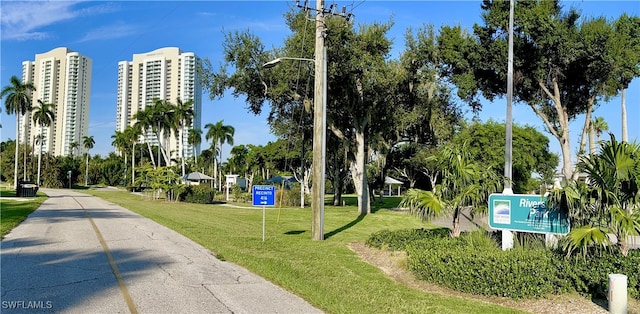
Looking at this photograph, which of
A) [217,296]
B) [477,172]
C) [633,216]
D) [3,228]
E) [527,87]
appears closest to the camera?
[217,296]

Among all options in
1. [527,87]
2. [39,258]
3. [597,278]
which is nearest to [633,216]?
[597,278]

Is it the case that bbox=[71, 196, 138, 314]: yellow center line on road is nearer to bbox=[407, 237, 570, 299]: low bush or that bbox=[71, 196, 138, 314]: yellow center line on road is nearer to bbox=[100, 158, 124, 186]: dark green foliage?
bbox=[407, 237, 570, 299]: low bush

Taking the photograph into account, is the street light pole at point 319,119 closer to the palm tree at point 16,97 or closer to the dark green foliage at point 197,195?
the dark green foliage at point 197,195

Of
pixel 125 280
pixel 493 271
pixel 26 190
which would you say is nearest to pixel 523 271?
pixel 493 271

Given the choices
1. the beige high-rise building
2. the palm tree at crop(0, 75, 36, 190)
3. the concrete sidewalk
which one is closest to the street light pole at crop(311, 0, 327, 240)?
the concrete sidewalk

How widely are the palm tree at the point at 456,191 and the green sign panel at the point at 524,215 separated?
64 centimetres

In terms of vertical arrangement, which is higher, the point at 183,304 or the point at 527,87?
the point at 527,87

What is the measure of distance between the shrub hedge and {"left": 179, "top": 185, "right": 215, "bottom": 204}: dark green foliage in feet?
111

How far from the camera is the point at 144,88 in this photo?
331ft

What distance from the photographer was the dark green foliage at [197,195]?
133 feet

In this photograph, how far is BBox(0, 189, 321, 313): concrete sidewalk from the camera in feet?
21.4

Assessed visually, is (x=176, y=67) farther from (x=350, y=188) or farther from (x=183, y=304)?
(x=183, y=304)

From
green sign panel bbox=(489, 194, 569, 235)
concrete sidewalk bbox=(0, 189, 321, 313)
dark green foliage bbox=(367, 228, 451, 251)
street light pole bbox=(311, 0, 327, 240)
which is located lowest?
concrete sidewalk bbox=(0, 189, 321, 313)

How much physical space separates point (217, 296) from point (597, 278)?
233 inches
